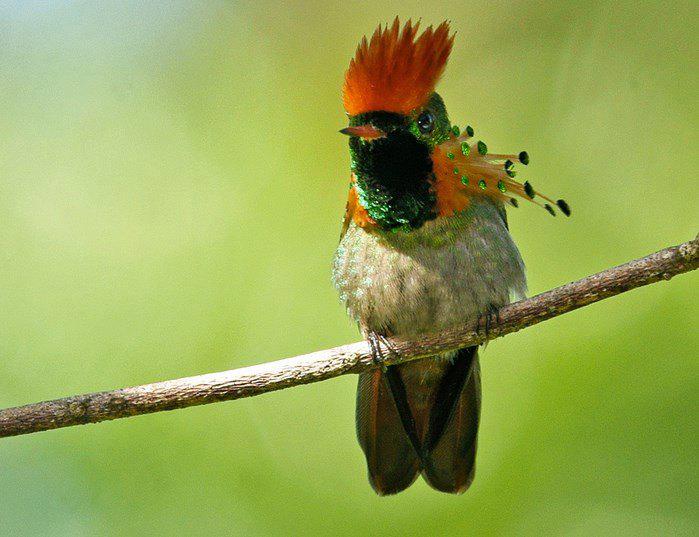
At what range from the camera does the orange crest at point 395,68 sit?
14.0 feet

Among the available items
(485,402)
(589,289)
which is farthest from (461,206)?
(485,402)

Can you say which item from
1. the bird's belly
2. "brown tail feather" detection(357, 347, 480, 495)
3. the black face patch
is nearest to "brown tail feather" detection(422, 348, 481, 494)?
"brown tail feather" detection(357, 347, 480, 495)

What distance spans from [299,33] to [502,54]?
171 centimetres

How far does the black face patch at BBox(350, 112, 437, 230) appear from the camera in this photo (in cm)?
458

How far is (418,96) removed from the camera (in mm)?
4457

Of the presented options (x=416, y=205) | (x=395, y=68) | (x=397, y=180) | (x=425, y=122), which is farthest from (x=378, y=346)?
(x=395, y=68)

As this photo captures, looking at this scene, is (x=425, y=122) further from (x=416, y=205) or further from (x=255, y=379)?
(x=255, y=379)

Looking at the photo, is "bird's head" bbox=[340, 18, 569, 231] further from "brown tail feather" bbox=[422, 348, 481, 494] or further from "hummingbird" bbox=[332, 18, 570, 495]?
"brown tail feather" bbox=[422, 348, 481, 494]

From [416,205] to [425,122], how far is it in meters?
0.44

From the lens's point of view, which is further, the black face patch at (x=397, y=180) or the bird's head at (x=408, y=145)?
the black face patch at (x=397, y=180)

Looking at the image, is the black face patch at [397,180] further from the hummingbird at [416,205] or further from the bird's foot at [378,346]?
the bird's foot at [378,346]

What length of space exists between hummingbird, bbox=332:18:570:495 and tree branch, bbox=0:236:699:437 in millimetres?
637

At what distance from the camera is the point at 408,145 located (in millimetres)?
4562

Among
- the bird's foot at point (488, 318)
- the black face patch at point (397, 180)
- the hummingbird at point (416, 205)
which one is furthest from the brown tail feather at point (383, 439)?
the black face patch at point (397, 180)
